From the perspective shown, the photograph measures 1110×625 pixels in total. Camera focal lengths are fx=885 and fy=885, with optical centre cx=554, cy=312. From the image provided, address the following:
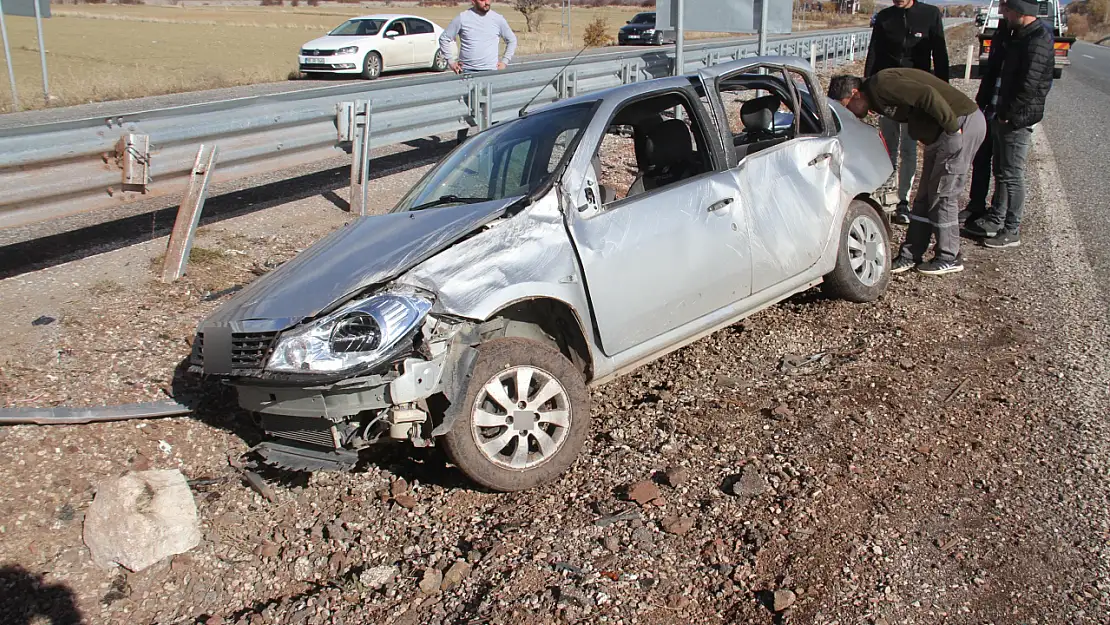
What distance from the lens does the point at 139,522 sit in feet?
12.2

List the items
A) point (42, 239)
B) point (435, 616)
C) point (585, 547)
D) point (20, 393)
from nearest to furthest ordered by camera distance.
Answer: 1. point (435, 616)
2. point (585, 547)
3. point (20, 393)
4. point (42, 239)

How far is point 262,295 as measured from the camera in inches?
161

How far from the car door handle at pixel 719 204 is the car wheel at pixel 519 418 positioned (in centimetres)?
133

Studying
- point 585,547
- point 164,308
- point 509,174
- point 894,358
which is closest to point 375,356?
point 585,547

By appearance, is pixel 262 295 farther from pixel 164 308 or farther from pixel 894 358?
pixel 894 358

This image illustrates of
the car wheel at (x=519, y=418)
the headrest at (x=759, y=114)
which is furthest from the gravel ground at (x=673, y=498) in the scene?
the headrest at (x=759, y=114)

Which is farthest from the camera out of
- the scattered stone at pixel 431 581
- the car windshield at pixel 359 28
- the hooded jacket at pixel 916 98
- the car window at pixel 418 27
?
the car window at pixel 418 27

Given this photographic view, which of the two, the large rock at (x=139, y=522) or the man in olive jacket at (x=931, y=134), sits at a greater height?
the man in olive jacket at (x=931, y=134)

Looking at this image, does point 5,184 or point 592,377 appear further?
point 5,184

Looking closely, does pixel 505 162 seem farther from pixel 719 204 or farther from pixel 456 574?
A: pixel 456 574

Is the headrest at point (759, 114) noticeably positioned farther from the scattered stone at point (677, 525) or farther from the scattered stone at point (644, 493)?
the scattered stone at point (677, 525)

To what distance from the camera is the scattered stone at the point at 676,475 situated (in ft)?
12.8

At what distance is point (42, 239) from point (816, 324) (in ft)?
18.9

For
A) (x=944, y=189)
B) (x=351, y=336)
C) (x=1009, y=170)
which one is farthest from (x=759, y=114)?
(x=351, y=336)
